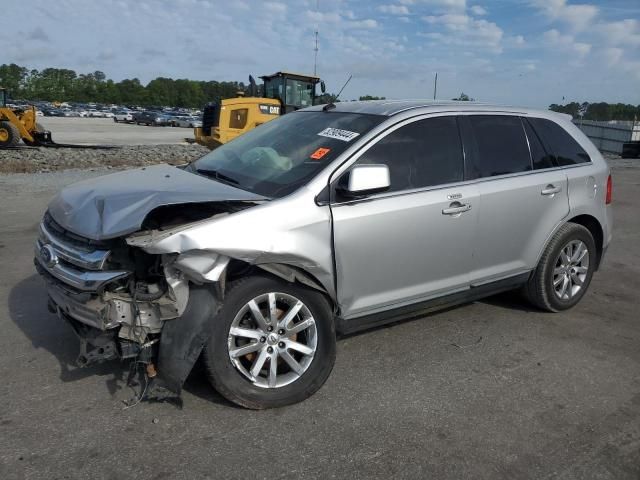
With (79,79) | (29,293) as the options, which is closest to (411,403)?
(29,293)

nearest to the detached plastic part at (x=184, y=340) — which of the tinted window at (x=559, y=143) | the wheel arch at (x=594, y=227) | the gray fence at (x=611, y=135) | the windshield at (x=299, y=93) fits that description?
the tinted window at (x=559, y=143)

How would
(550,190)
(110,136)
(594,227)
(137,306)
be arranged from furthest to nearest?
1. (110,136)
2. (594,227)
3. (550,190)
4. (137,306)

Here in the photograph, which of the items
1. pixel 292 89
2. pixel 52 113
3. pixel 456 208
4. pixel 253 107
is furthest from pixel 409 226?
pixel 52 113

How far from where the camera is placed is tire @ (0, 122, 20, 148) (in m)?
21.4

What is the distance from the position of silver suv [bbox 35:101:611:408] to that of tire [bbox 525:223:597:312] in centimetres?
2

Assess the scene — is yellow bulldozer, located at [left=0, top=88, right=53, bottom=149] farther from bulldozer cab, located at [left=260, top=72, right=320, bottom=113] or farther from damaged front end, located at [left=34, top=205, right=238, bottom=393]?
damaged front end, located at [left=34, top=205, right=238, bottom=393]

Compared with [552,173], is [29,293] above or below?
below

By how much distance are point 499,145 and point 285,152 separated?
1763 mm

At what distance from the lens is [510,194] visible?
444cm

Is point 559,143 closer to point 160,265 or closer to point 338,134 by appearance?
point 338,134

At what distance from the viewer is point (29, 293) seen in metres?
5.22

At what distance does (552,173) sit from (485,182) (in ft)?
2.83

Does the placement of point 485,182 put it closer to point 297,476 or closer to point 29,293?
point 297,476

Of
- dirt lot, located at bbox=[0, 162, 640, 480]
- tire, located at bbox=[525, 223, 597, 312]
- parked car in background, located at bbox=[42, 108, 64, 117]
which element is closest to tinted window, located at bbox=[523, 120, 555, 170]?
tire, located at bbox=[525, 223, 597, 312]
